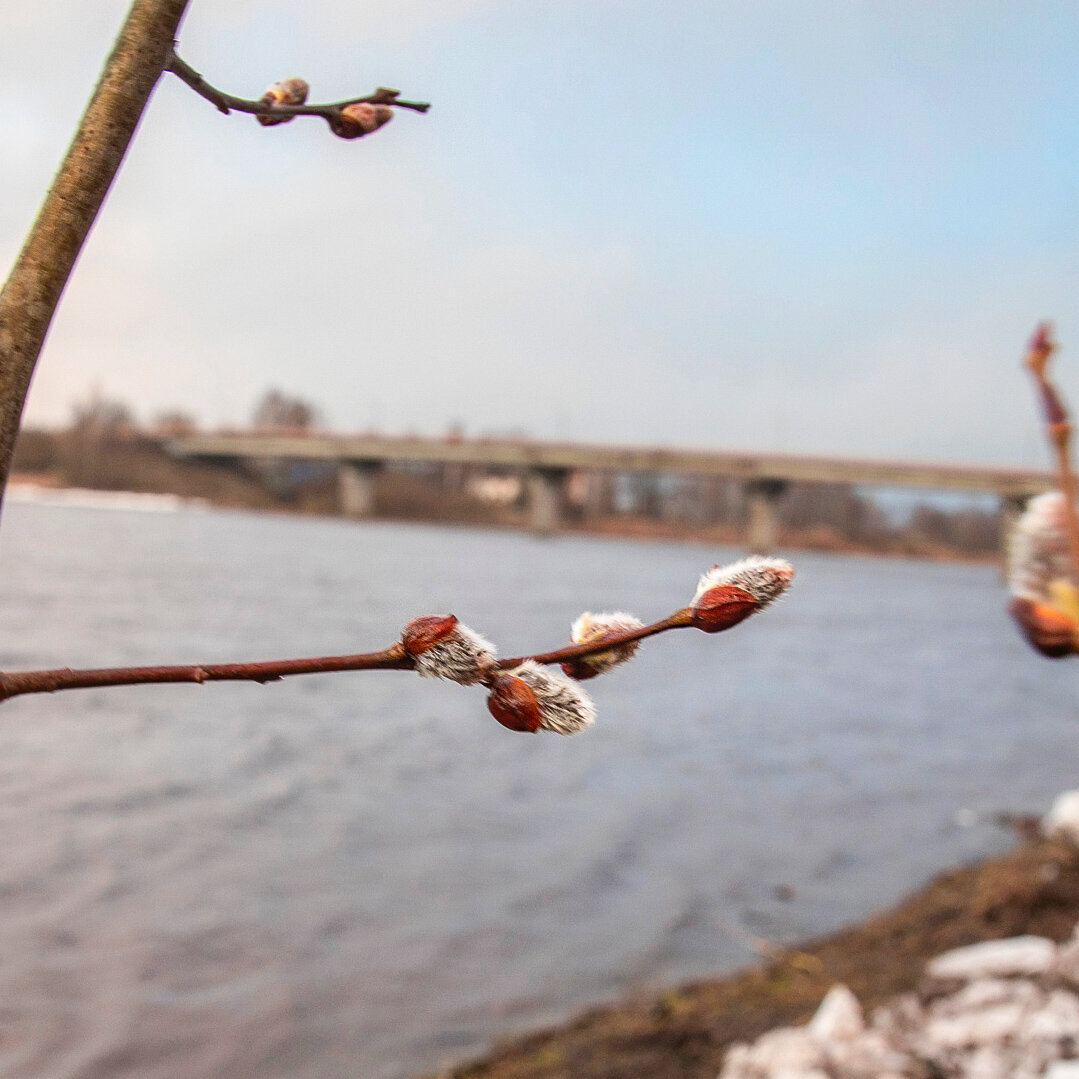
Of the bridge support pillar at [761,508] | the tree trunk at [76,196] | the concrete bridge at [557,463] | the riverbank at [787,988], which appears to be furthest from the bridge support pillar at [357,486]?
the tree trunk at [76,196]

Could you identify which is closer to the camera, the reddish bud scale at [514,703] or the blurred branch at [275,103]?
the reddish bud scale at [514,703]

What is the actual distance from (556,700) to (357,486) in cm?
7142

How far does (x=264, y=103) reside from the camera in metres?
0.85

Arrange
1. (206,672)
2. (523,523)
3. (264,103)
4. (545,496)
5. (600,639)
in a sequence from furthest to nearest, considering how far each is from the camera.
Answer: (523,523)
(545,496)
(264,103)
(600,639)
(206,672)

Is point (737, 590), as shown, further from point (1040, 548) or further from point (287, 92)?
point (287, 92)

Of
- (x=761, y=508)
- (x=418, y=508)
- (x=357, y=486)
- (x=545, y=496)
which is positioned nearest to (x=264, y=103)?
(x=761, y=508)

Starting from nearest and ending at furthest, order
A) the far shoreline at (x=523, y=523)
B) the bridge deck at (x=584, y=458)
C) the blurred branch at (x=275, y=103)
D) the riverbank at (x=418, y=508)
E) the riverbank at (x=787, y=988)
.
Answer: the blurred branch at (x=275, y=103)
the riverbank at (x=787, y=988)
the bridge deck at (x=584, y=458)
the far shoreline at (x=523, y=523)
the riverbank at (x=418, y=508)

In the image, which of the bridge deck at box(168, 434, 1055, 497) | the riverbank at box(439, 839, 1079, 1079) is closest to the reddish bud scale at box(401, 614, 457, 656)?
the riverbank at box(439, 839, 1079, 1079)

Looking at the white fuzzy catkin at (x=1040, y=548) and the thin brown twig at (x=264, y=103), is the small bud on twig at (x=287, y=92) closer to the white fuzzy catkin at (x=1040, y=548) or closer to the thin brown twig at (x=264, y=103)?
the thin brown twig at (x=264, y=103)

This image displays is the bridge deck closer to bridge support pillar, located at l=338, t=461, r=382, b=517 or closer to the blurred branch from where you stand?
bridge support pillar, located at l=338, t=461, r=382, b=517

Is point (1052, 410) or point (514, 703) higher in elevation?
point (1052, 410)

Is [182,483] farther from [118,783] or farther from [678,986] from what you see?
[678,986]

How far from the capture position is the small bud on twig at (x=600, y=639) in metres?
0.70

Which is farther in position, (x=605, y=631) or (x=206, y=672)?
(x=605, y=631)
